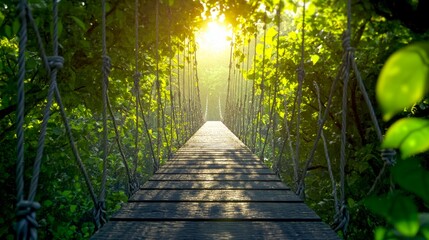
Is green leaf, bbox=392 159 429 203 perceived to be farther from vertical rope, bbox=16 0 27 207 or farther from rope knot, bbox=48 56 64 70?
rope knot, bbox=48 56 64 70

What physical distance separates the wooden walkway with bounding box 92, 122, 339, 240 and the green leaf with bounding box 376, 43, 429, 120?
1.20 m

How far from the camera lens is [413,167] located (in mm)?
280

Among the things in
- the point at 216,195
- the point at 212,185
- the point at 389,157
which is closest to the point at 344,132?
the point at 389,157

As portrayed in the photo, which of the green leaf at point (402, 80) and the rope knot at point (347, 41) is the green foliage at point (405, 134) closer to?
the green leaf at point (402, 80)

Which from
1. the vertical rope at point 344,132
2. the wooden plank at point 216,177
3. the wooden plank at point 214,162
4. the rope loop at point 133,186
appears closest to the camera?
the vertical rope at point 344,132

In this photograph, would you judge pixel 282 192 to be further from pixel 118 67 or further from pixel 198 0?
pixel 118 67

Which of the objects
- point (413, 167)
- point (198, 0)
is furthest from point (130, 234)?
point (198, 0)

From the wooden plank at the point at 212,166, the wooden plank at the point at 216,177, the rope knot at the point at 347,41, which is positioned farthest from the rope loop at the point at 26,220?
the wooden plank at the point at 212,166

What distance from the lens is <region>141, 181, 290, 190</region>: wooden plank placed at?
229cm

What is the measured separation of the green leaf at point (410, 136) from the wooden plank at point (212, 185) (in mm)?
2029

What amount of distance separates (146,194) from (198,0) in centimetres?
245

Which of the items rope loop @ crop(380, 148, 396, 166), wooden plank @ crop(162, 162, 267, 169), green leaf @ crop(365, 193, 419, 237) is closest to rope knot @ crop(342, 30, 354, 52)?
rope loop @ crop(380, 148, 396, 166)

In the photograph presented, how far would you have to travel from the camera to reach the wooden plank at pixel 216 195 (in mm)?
1960

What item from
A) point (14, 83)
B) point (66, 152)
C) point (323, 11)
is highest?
point (323, 11)
